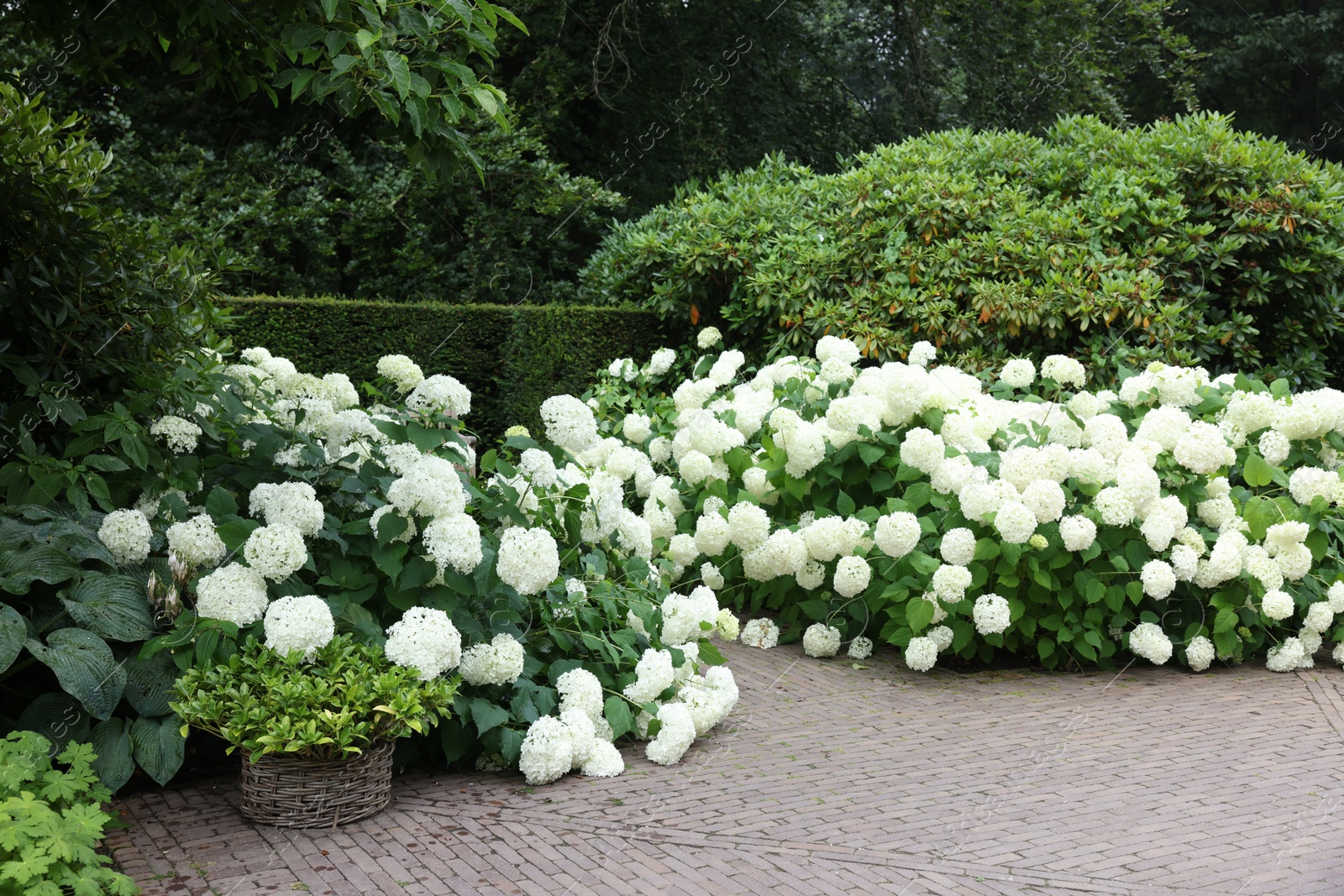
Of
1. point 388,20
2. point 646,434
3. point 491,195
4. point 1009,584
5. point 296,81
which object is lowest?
point 1009,584

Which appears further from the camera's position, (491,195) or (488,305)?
(491,195)

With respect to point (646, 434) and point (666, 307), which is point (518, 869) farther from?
point (666, 307)

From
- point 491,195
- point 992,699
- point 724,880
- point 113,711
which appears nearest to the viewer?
point 724,880

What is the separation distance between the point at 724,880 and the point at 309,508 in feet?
6.10

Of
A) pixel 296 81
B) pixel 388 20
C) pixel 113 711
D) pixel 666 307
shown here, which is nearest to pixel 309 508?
pixel 113 711

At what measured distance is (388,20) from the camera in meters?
3.81

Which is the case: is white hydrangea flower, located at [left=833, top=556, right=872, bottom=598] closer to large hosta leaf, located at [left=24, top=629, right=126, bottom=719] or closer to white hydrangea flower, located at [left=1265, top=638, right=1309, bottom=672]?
white hydrangea flower, located at [left=1265, top=638, right=1309, bottom=672]

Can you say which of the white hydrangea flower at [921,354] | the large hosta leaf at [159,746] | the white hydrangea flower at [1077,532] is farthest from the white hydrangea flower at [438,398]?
the white hydrangea flower at [921,354]

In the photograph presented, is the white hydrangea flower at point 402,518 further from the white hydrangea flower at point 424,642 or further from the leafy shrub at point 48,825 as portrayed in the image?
the leafy shrub at point 48,825

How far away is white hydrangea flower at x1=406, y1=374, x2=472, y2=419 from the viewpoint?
433cm

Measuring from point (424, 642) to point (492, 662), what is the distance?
1.20 ft

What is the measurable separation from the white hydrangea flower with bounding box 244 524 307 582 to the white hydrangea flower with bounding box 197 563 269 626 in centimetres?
6

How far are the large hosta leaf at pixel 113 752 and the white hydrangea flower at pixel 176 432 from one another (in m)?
1.04

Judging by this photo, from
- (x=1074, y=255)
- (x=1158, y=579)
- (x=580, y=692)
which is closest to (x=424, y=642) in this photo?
(x=580, y=692)
